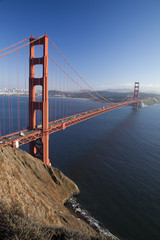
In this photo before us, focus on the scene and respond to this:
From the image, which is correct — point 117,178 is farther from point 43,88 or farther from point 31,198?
point 43,88

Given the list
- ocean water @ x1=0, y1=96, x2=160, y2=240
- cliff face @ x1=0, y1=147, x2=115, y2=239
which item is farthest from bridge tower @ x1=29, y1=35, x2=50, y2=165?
cliff face @ x1=0, y1=147, x2=115, y2=239

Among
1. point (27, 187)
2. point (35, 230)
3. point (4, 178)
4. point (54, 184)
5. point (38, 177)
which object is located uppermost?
point (35, 230)

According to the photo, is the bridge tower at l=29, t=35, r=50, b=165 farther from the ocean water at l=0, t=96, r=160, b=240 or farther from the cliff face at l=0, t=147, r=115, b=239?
the cliff face at l=0, t=147, r=115, b=239

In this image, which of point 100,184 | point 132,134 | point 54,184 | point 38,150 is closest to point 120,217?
point 100,184

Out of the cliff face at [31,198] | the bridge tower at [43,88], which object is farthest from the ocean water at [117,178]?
the bridge tower at [43,88]

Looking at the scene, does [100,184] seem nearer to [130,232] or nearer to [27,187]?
[130,232]

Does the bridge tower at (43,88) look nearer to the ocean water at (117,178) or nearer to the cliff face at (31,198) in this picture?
the ocean water at (117,178)

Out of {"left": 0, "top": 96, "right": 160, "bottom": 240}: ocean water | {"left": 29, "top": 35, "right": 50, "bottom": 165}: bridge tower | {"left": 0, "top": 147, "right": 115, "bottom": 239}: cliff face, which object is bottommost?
{"left": 0, "top": 96, "right": 160, "bottom": 240}: ocean water

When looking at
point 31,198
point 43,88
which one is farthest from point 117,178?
point 43,88
